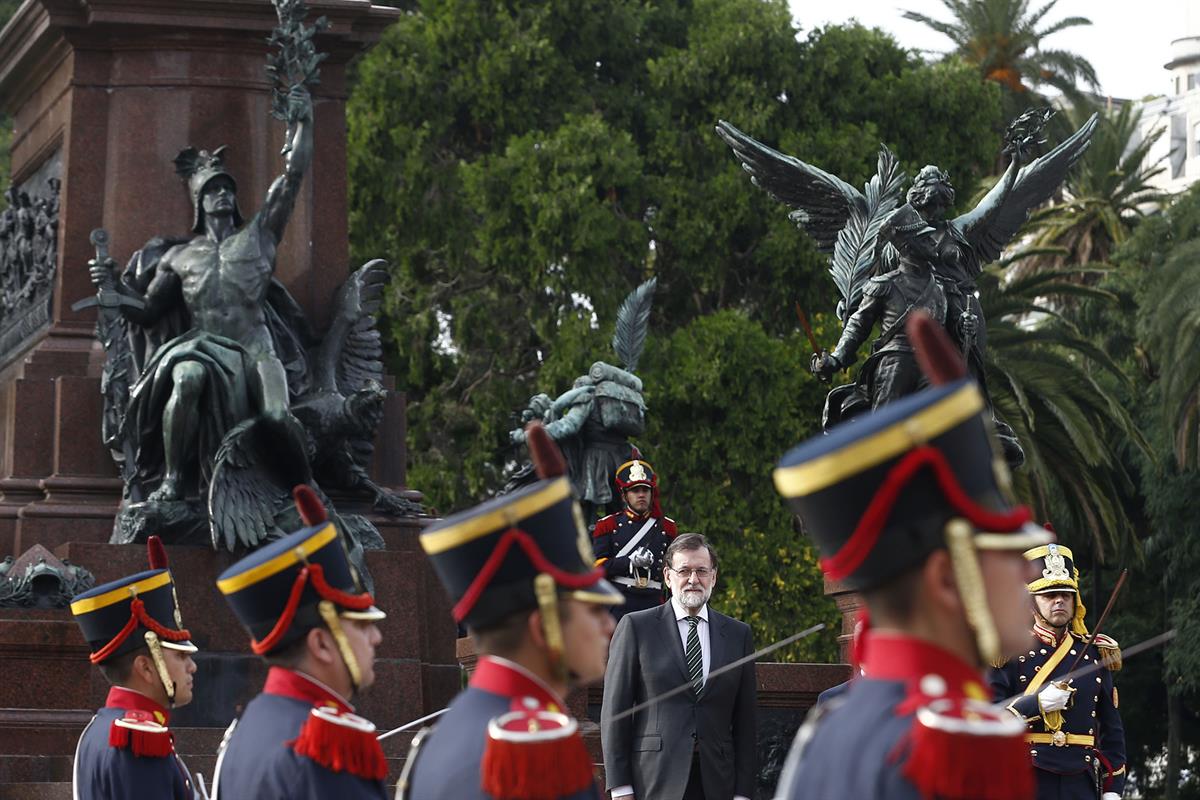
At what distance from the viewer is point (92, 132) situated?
15.3 metres

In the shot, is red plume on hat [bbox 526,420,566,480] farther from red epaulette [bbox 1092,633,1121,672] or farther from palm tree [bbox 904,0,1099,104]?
palm tree [bbox 904,0,1099,104]

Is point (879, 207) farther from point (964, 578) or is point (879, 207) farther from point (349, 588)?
point (964, 578)

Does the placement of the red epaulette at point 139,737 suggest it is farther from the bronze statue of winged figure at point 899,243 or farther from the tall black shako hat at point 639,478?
the bronze statue of winged figure at point 899,243

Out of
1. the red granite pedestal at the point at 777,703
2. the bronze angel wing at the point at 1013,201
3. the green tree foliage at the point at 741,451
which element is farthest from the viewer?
the green tree foliage at the point at 741,451

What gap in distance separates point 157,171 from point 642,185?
16541 millimetres

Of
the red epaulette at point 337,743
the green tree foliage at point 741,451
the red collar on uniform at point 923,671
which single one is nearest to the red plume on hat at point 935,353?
the red collar on uniform at point 923,671

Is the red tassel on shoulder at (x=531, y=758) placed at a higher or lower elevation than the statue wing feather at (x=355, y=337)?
→ lower

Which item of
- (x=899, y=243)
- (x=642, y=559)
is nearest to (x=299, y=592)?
(x=642, y=559)

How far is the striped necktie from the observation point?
9.67 meters

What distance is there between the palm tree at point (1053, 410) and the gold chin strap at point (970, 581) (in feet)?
79.3

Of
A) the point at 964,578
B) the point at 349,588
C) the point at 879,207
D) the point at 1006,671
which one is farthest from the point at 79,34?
the point at 964,578

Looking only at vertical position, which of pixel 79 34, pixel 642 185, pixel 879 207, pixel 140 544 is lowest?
pixel 140 544

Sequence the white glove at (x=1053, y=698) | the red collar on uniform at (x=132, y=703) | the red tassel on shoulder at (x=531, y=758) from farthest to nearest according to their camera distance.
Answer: the white glove at (x=1053, y=698) < the red collar on uniform at (x=132, y=703) < the red tassel on shoulder at (x=531, y=758)

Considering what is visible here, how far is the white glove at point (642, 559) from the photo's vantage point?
493 inches
